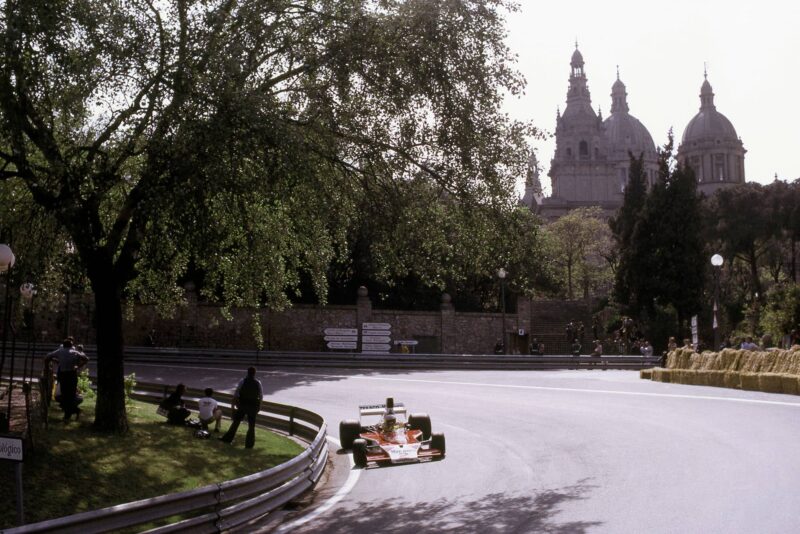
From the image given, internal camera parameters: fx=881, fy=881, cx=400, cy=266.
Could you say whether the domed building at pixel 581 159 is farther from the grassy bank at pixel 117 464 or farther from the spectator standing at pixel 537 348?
the grassy bank at pixel 117 464

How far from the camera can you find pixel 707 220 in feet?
255

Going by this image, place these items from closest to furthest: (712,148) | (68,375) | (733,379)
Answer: (68,375) < (733,379) < (712,148)

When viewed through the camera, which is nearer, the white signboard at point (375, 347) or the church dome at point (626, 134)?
the white signboard at point (375, 347)

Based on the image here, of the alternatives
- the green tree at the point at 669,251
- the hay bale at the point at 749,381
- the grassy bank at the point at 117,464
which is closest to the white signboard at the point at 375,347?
the green tree at the point at 669,251

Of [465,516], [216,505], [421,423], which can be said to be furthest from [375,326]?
[216,505]

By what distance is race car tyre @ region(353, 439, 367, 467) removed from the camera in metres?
14.1

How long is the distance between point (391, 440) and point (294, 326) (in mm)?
31209

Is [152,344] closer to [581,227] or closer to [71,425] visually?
[71,425]

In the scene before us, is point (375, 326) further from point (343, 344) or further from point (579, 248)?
point (579, 248)

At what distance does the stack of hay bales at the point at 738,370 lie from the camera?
23.8 meters

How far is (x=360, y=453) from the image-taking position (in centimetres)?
1424

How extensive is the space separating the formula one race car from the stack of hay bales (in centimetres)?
1242

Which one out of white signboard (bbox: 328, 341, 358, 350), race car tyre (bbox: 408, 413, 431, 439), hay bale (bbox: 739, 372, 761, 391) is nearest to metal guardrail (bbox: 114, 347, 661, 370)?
white signboard (bbox: 328, 341, 358, 350)

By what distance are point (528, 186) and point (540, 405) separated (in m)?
8.95
